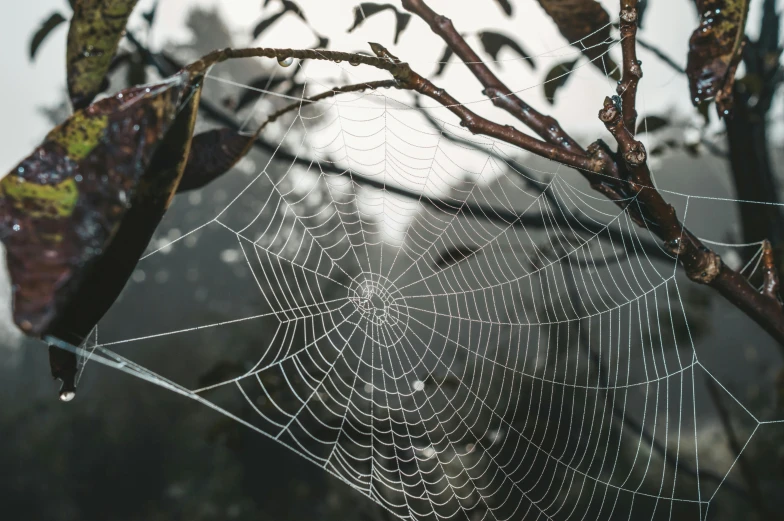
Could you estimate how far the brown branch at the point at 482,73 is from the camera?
905mm

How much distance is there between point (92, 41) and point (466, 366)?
610 centimetres

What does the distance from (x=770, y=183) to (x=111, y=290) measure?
1.72 meters

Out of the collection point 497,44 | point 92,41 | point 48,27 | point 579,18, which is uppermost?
point 497,44

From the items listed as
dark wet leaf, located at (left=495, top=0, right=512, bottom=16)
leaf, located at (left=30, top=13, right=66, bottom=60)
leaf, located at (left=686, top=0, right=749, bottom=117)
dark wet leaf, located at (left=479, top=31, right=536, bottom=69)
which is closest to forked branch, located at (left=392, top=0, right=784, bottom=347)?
leaf, located at (left=686, top=0, right=749, bottom=117)

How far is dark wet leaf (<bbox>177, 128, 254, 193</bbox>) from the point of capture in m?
0.88

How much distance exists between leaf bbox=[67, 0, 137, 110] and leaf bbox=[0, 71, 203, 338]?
5.2 inches

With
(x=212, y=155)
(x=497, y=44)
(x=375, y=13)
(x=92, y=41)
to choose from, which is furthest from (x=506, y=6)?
(x=92, y=41)

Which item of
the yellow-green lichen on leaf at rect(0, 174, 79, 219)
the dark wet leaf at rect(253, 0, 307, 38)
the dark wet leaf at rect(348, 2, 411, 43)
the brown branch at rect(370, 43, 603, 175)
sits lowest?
the yellow-green lichen on leaf at rect(0, 174, 79, 219)

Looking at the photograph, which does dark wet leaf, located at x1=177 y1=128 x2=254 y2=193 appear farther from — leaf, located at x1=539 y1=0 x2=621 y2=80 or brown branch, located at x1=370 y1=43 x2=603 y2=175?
leaf, located at x1=539 y1=0 x2=621 y2=80

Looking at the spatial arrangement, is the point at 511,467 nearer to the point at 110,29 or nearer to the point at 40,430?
the point at 110,29

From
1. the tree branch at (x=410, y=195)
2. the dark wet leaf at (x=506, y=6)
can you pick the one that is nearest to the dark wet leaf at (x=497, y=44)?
the dark wet leaf at (x=506, y=6)

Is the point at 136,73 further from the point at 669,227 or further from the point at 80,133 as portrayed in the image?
the point at 669,227

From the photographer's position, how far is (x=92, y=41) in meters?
0.60

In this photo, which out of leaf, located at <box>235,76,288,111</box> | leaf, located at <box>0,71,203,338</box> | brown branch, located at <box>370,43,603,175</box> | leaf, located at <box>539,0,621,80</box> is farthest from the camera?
leaf, located at <box>235,76,288,111</box>
